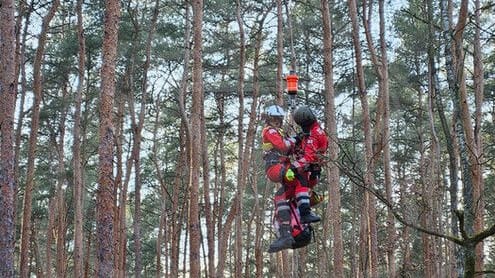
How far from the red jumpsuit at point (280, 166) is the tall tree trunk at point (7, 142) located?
416cm

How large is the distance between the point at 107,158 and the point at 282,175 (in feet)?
8.12

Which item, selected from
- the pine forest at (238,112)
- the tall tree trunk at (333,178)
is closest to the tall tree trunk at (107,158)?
the pine forest at (238,112)

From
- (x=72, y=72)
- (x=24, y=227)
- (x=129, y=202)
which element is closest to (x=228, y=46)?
(x=72, y=72)

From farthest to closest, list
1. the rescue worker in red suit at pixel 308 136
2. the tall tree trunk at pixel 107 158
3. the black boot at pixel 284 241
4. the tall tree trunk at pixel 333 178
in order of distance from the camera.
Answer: the tall tree trunk at pixel 333 178 → the tall tree trunk at pixel 107 158 → the black boot at pixel 284 241 → the rescue worker in red suit at pixel 308 136

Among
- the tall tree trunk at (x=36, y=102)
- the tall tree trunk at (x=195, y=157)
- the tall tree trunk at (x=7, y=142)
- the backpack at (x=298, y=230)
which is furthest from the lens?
the tall tree trunk at (x=36, y=102)

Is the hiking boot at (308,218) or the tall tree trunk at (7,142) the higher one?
the tall tree trunk at (7,142)

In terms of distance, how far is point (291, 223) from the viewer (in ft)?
20.6

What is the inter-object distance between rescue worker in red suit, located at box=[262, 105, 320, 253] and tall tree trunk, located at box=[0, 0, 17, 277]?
4.12m

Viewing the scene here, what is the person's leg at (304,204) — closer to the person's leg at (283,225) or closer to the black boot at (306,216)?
the black boot at (306,216)

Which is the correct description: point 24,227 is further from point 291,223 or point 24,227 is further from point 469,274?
point 469,274

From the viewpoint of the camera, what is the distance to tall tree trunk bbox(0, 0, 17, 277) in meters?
8.09

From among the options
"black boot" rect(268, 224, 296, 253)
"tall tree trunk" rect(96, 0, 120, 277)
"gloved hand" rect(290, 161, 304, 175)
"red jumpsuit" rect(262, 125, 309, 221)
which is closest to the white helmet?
"red jumpsuit" rect(262, 125, 309, 221)

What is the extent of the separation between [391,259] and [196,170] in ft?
16.6

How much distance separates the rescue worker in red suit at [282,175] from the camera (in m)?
5.94
